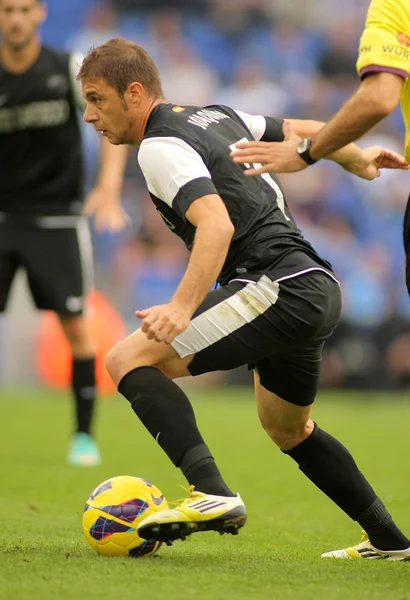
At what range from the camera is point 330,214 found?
17.1m

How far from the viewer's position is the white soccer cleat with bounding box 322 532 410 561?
14.2 ft

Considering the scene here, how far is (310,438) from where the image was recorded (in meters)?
4.42

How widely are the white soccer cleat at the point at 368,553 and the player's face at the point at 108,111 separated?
193cm

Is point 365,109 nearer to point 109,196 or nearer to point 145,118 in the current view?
point 145,118

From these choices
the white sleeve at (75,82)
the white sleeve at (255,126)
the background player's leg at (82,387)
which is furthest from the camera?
the white sleeve at (75,82)

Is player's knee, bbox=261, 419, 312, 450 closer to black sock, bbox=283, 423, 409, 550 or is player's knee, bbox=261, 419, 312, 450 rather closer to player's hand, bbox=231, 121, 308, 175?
black sock, bbox=283, 423, 409, 550

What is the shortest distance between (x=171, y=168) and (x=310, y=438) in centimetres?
136

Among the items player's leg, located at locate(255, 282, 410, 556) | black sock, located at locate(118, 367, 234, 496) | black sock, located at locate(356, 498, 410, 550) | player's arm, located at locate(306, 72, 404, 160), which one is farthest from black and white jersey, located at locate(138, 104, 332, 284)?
black sock, located at locate(356, 498, 410, 550)

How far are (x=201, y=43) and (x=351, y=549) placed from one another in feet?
53.2

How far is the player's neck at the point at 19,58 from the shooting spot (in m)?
7.67

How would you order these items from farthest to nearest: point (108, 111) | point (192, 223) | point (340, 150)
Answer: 1. point (340, 150)
2. point (108, 111)
3. point (192, 223)

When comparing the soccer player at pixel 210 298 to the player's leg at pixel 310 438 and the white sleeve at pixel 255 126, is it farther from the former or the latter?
the white sleeve at pixel 255 126

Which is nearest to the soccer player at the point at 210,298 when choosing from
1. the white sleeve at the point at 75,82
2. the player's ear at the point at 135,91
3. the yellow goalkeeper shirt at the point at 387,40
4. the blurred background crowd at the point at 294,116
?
the player's ear at the point at 135,91

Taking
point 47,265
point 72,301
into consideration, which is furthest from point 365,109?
point 47,265
